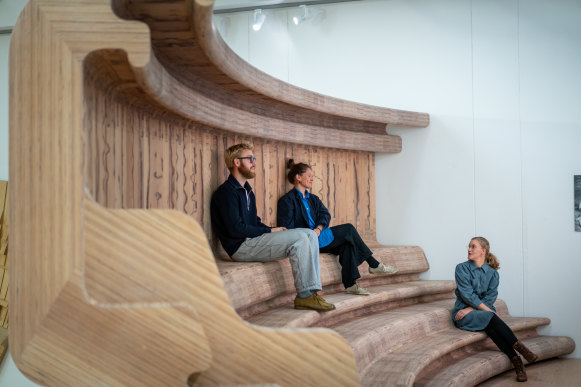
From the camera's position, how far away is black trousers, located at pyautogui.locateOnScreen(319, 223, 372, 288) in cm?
467

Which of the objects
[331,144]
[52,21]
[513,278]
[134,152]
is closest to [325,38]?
[331,144]

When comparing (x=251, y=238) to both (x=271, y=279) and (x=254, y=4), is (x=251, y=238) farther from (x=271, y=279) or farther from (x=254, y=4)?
(x=254, y=4)

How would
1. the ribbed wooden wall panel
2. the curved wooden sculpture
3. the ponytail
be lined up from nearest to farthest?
the curved wooden sculpture < the ribbed wooden wall panel < the ponytail

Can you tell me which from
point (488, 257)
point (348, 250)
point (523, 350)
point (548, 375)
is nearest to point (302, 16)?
point (348, 250)

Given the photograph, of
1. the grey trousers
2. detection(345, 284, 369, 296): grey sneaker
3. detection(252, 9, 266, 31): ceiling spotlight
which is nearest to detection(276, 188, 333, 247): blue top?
detection(345, 284, 369, 296): grey sneaker

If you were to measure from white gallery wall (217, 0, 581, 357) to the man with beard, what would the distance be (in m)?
2.48

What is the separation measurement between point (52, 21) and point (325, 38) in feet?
14.9

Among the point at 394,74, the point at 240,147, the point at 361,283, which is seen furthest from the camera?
the point at 394,74

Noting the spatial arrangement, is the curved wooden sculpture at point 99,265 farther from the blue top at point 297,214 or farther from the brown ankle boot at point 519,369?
the brown ankle boot at point 519,369

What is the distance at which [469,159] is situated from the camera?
605 centimetres

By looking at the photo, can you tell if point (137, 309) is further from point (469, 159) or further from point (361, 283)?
point (469, 159)

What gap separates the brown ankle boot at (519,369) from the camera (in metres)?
4.71

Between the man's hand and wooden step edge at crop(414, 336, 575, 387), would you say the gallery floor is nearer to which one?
wooden step edge at crop(414, 336, 575, 387)

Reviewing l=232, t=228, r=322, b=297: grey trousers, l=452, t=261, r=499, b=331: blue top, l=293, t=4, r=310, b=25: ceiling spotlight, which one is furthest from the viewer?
l=293, t=4, r=310, b=25: ceiling spotlight
